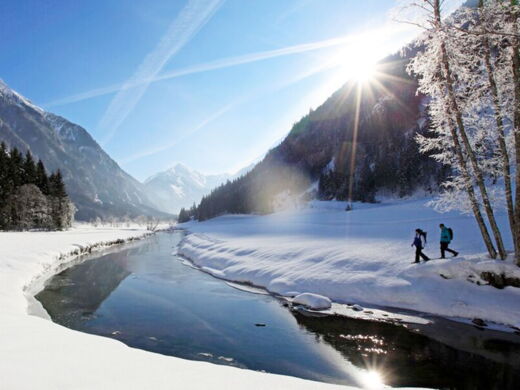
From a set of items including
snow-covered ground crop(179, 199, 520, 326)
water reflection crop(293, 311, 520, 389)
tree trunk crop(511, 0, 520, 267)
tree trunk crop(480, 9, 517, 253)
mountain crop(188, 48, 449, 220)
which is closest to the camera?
water reflection crop(293, 311, 520, 389)

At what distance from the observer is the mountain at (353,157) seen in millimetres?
113938

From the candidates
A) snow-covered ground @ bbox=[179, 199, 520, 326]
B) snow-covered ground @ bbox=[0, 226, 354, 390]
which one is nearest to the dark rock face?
snow-covered ground @ bbox=[179, 199, 520, 326]

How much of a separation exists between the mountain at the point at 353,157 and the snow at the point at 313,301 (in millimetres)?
94291

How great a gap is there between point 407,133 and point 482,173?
126 meters

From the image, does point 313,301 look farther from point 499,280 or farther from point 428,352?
point 499,280

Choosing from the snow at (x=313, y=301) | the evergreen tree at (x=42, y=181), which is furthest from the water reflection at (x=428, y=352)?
the evergreen tree at (x=42, y=181)

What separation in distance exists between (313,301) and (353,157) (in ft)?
447

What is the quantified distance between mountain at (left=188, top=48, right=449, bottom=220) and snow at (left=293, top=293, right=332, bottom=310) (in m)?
94.3

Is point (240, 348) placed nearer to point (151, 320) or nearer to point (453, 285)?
point (151, 320)

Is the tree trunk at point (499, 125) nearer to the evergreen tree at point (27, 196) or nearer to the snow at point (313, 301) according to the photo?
the snow at point (313, 301)

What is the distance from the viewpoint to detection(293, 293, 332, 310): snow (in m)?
16.6

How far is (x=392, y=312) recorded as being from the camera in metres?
15.4

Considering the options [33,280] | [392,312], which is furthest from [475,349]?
[33,280]

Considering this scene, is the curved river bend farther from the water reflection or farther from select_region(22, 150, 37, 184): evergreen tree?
select_region(22, 150, 37, 184): evergreen tree
